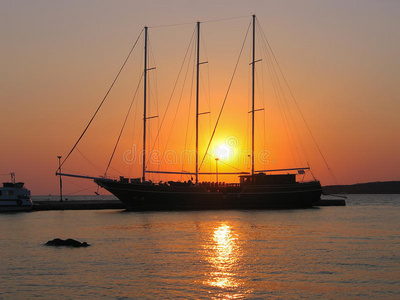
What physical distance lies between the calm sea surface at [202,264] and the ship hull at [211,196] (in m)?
33.3

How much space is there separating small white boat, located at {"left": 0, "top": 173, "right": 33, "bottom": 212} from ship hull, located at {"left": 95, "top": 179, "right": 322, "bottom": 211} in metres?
11.6

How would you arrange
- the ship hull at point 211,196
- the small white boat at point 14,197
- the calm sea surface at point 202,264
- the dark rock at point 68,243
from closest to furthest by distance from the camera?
the calm sea surface at point 202,264
the dark rock at point 68,243
the small white boat at point 14,197
the ship hull at point 211,196

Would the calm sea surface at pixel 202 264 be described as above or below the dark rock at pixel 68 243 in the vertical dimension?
below

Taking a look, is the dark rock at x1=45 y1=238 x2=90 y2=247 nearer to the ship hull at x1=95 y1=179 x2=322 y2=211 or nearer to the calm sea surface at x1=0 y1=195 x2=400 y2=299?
the calm sea surface at x1=0 y1=195 x2=400 y2=299

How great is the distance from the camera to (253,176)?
9469 cm

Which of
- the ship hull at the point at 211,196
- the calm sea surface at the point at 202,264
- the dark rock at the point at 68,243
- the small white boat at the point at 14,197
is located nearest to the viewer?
the calm sea surface at the point at 202,264

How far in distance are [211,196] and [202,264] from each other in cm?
6070

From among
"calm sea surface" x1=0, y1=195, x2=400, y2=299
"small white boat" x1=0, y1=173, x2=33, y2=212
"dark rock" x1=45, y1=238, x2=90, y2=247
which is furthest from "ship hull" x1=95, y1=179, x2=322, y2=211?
"dark rock" x1=45, y1=238, x2=90, y2=247

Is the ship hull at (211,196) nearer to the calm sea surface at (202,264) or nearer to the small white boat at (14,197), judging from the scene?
the small white boat at (14,197)

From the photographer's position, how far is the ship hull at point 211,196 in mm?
87875

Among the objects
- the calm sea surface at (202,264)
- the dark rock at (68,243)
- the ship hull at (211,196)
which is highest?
the ship hull at (211,196)

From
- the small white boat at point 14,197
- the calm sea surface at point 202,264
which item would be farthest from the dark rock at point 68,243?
the small white boat at point 14,197

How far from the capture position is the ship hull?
A: 87875 millimetres

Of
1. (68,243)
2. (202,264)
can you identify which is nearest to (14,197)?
(68,243)
